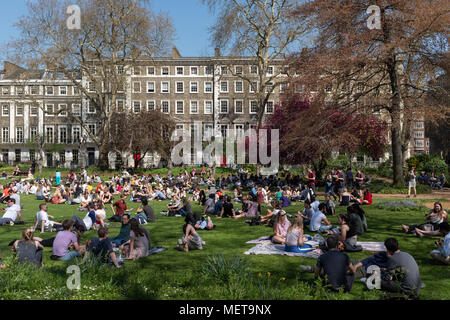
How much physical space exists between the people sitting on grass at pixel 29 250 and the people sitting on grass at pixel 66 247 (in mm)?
862

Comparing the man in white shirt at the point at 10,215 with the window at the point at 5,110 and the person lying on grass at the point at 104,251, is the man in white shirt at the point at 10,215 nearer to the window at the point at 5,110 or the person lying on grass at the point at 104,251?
the person lying on grass at the point at 104,251

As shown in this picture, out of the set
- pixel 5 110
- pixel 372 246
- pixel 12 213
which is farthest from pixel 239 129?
pixel 372 246

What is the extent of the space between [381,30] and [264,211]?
12.5m

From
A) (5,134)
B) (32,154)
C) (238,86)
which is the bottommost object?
(32,154)

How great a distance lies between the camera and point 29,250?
870cm

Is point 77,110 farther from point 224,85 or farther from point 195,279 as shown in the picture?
point 195,279

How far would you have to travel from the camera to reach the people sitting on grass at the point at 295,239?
1008cm

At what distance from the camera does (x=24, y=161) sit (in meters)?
65.1

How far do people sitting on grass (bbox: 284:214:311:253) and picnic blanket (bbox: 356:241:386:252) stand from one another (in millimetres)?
1543

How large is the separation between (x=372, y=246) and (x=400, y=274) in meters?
3.48

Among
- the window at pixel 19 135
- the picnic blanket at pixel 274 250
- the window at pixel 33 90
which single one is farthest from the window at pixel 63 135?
the picnic blanket at pixel 274 250

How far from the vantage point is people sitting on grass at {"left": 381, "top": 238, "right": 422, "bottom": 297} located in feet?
22.5

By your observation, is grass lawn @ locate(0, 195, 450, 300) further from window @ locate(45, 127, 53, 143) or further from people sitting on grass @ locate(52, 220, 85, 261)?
window @ locate(45, 127, 53, 143)
